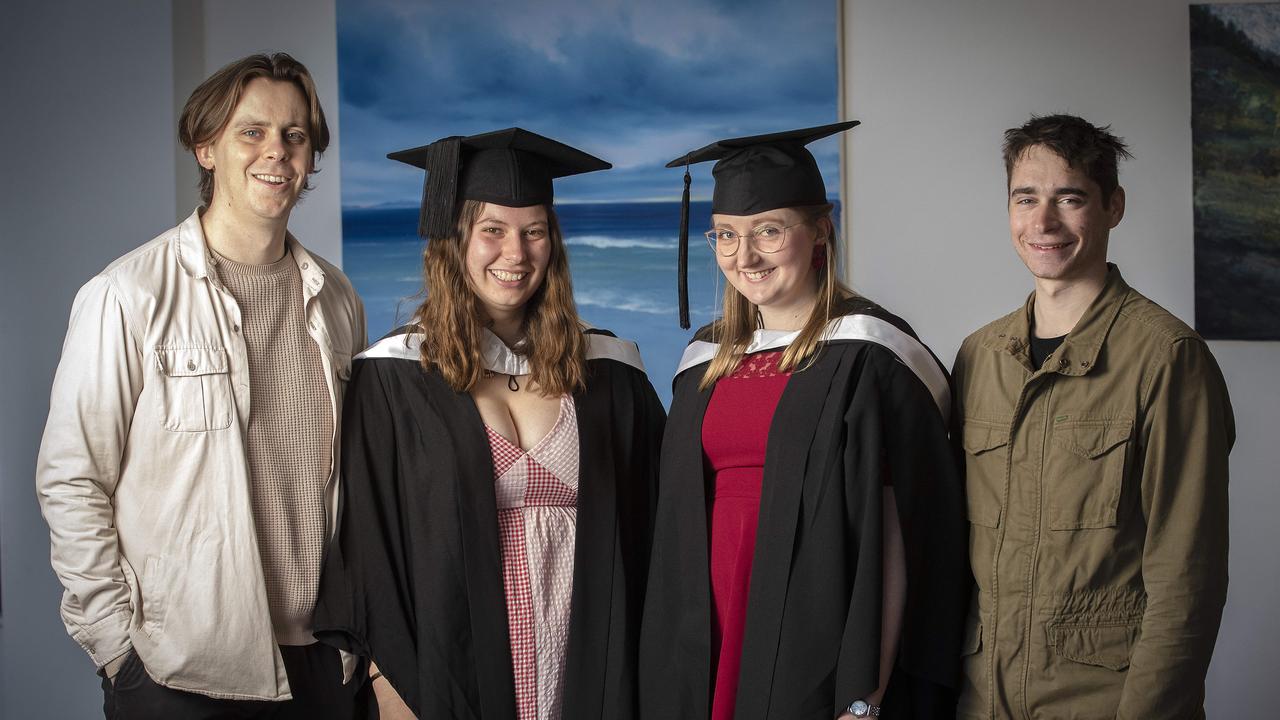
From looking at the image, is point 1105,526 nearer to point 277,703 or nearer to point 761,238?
point 761,238

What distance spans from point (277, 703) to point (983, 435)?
4.88 feet

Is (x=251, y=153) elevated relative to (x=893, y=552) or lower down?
elevated

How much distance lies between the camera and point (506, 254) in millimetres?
2168

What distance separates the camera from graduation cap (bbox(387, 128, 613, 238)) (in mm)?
2184

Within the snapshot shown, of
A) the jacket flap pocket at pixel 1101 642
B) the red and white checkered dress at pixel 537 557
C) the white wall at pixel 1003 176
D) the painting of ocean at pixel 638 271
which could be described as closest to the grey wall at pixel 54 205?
the painting of ocean at pixel 638 271

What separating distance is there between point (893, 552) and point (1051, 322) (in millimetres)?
525

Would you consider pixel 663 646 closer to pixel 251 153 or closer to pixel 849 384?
pixel 849 384

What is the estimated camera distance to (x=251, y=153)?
207 cm

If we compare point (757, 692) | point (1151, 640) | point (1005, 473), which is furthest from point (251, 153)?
point (1151, 640)

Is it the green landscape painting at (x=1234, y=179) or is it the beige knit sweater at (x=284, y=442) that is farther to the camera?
the green landscape painting at (x=1234, y=179)

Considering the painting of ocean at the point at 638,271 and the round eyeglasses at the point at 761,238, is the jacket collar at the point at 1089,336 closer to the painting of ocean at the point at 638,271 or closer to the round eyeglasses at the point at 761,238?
the round eyeglasses at the point at 761,238

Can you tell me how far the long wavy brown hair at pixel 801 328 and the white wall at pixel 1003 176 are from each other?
69.0 inches

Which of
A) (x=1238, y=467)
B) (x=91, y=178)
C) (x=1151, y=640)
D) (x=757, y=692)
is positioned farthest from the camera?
(x=1238, y=467)

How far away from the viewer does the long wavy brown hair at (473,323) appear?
2145 mm
